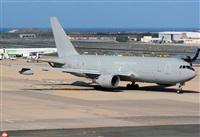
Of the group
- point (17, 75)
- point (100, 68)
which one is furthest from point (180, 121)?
point (17, 75)

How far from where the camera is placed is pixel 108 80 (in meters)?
55.2

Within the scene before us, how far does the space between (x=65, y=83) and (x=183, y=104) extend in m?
22.5

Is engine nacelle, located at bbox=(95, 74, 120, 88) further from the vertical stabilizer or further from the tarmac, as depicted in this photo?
the vertical stabilizer

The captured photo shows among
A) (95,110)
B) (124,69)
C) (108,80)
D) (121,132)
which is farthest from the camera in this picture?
(124,69)

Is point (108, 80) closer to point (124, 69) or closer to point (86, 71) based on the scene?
point (124, 69)

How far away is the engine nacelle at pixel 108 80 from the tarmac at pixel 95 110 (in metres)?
0.76

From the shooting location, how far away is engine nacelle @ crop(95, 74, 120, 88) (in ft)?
181

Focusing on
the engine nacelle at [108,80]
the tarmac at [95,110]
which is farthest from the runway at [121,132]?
the engine nacelle at [108,80]

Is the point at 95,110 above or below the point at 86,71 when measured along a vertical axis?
below

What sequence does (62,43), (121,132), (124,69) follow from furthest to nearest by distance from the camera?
(62,43) < (124,69) < (121,132)

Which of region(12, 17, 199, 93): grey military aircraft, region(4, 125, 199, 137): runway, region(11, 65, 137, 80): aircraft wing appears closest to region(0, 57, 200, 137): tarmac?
region(4, 125, 199, 137): runway

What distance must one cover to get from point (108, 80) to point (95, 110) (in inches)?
543

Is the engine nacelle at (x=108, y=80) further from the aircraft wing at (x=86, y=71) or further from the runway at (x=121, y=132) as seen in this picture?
the runway at (x=121, y=132)

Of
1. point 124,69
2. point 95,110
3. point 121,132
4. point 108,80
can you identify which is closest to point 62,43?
point 124,69
